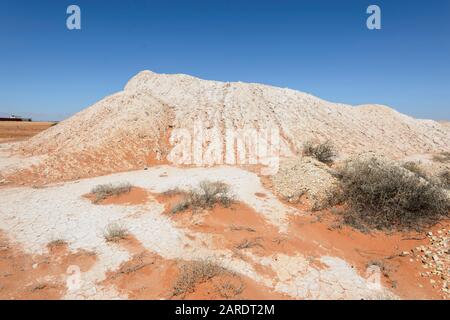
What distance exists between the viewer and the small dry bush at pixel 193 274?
12.9ft

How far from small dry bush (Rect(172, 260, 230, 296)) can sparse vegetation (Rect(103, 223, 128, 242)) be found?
1.99 meters

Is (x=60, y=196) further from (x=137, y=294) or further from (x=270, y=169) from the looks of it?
(x=270, y=169)

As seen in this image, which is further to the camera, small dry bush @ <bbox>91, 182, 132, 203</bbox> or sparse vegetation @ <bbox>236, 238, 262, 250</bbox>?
small dry bush @ <bbox>91, 182, 132, 203</bbox>

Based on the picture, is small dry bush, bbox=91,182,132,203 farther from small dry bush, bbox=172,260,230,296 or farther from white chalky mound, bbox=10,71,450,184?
small dry bush, bbox=172,260,230,296

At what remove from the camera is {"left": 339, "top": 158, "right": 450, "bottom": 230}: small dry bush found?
6086 mm

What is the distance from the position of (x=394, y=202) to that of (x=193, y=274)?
5291 millimetres

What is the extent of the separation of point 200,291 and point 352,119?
838 inches

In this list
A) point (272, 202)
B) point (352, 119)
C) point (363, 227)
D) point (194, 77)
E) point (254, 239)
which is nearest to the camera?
point (254, 239)

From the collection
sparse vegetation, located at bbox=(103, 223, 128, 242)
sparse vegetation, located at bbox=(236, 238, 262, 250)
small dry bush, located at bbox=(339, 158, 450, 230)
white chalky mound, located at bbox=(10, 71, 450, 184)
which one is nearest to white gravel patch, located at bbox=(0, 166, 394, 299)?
sparse vegetation, located at bbox=(103, 223, 128, 242)

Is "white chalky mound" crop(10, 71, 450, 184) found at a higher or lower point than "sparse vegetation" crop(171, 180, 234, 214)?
higher

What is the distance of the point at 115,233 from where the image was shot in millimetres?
5598

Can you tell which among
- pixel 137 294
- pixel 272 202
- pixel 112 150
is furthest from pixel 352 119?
pixel 137 294

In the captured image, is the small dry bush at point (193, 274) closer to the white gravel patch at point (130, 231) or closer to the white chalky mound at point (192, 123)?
the white gravel patch at point (130, 231)
